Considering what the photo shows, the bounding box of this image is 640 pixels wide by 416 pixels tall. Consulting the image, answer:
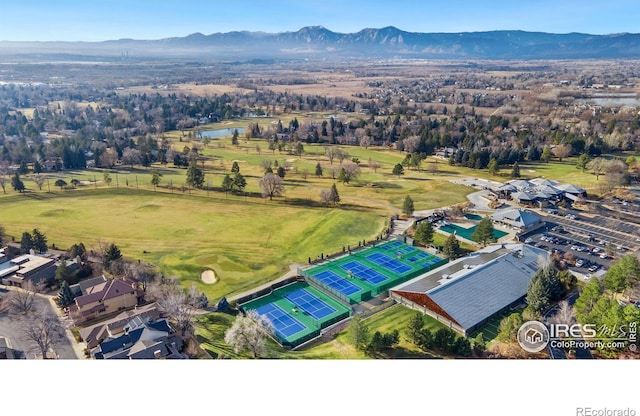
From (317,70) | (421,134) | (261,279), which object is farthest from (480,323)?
(317,70)

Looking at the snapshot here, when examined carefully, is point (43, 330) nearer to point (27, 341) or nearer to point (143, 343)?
point (27, 341)

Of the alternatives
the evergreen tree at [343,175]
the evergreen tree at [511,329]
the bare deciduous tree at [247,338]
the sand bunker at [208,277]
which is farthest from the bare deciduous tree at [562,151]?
the bare deciduous tree at [247,338]

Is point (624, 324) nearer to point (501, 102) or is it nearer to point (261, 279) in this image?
point (261, 279)

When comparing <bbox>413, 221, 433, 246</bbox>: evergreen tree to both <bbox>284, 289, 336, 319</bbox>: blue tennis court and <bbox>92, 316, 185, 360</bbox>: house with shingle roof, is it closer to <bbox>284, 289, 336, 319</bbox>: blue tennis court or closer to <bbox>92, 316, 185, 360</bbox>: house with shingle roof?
<bbox>284, 289, 336, 319</bbox>: blue tennis court

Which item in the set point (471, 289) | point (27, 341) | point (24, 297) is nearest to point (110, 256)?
point (24, 297)

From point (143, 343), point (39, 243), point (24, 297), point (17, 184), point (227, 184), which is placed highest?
point (17, 184)

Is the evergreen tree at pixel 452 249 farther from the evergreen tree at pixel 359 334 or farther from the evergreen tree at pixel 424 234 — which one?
the evergreen tree at pixel 359 334

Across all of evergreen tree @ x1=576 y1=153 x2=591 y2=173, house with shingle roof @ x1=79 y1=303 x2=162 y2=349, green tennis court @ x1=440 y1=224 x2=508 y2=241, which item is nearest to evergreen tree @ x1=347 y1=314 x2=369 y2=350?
house with shingle roof @ x1=79 y1=303 x2=162 y2=349
